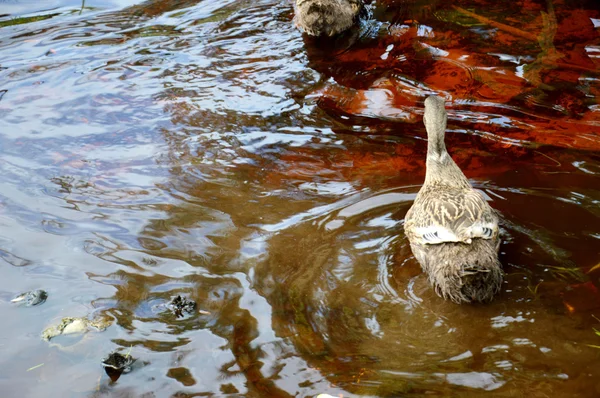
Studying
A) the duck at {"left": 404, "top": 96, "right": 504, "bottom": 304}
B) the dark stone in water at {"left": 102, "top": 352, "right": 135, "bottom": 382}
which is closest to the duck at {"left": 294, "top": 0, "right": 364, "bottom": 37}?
the duck at {"left": 404, "top": 96, "right": 504, "bottom": 304}

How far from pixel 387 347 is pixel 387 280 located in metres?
0.76

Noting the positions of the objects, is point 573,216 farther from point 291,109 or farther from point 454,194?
point 291,109

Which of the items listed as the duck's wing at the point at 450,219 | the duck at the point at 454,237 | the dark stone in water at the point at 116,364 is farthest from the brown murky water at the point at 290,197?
the duck's wing at the point at 450,219

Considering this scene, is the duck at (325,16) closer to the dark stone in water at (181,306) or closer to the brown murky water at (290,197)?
the brown murky water at (290,197)

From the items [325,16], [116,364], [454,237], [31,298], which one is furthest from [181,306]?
[325,16]

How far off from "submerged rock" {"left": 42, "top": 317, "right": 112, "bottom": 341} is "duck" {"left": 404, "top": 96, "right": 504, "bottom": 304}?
91.6 inches

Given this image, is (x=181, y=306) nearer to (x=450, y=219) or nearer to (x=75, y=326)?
(x=75, y=326)

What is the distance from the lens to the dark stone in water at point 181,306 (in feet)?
14.5

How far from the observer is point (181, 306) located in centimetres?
446

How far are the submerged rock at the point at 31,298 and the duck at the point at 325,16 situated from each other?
5.59m

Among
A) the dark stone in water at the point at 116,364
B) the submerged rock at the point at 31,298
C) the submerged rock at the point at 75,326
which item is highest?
the submerged rock at the point at 31,298

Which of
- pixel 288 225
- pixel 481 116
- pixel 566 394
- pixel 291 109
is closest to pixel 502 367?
pixel 566 394

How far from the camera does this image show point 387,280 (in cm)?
475

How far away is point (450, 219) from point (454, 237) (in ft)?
0.69
